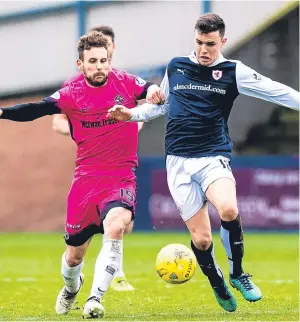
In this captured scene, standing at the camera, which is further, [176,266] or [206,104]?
[206,104]

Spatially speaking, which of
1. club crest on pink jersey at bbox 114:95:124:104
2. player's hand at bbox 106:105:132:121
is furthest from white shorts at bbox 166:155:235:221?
player's hand at bbox 106:105:132:121

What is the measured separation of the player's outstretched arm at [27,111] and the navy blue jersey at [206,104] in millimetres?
835

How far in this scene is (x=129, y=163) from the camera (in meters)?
9.22

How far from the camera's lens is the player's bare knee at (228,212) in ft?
29.2

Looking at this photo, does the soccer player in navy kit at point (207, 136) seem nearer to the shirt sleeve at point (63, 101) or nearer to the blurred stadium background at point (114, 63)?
the shirt sleeve at point (63, 101)

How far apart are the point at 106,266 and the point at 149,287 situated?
11.0 ft

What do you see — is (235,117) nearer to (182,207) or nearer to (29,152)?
(29,152)

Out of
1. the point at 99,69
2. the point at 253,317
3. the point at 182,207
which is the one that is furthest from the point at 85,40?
the point at 253,317

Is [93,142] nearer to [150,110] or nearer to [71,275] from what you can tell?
[150,110]

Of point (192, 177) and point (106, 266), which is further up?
point (192, 177)

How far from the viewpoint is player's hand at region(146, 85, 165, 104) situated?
360 inches

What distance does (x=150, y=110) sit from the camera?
9.20 meters

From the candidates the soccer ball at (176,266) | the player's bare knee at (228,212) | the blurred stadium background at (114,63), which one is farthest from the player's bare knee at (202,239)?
the blurred stadium background at (114,63)

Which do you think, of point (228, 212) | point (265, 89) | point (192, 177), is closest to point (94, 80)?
point (192, 177)
